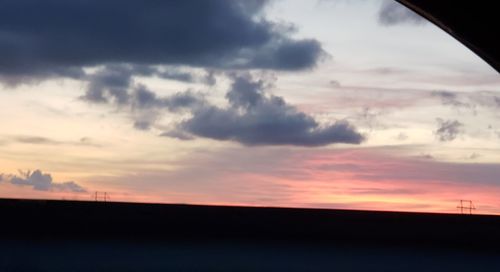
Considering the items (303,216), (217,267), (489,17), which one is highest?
(489,17)

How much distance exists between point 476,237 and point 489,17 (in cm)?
894

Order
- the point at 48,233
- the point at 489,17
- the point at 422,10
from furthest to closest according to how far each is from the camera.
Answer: the point at 48,233
the point at 422,10
the point at 489,17

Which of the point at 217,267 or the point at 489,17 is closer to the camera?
the point at 489,17

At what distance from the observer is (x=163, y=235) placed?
12.0 meters

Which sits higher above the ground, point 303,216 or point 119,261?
point 303,216

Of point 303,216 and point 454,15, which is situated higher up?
point 454,15

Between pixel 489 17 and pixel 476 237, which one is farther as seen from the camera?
pixel 476 237

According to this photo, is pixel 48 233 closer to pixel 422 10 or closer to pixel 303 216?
pixel 303 216

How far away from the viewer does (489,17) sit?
12.3ft

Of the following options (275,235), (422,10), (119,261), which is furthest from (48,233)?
(422,10)

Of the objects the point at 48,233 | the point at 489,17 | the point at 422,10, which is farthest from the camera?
the point at 48,233

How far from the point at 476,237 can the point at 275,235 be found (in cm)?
326

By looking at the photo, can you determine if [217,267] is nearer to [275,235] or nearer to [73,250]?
[275,235]

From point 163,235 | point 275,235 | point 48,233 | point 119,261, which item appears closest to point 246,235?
point 275,235
